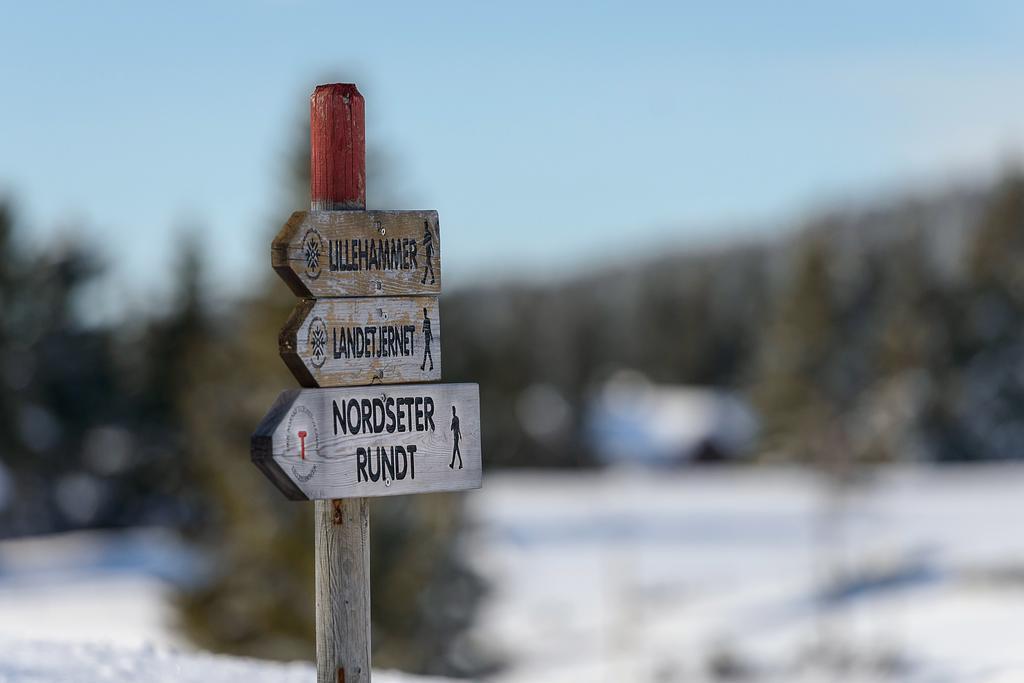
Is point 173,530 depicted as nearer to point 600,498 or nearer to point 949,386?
point 600,498

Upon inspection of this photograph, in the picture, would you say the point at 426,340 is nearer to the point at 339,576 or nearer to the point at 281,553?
the point at 339,576

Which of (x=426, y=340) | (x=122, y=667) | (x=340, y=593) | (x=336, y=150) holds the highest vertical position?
(x=336, y=150)

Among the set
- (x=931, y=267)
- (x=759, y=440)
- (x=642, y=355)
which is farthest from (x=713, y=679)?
(x=642, y=355)

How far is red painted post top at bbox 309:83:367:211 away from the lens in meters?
4.69

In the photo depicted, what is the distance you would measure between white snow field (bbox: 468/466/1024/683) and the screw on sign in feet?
49.5

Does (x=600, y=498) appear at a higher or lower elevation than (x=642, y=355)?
lower

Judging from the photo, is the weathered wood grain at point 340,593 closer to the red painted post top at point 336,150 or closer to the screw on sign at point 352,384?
the screw on sign at point 352,384

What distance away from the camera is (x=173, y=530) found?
3391cm

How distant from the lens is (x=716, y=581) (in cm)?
3178

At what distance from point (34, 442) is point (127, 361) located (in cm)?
339

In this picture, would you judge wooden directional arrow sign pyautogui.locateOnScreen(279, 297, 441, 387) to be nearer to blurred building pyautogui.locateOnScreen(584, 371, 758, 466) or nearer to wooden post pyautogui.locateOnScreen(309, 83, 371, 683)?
wooden post pyautogui.locateOnScreen(309, 83, 371, 683)

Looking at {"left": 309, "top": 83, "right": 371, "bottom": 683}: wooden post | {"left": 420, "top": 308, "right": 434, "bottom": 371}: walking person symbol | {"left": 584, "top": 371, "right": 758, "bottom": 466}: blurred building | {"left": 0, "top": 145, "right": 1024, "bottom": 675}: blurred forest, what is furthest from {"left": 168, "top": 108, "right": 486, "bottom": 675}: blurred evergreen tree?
{"left": 584, "top": 371, "right": 758, "bottom": 466}: blurred building

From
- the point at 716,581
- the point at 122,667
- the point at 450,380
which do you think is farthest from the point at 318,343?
the point at 716,581

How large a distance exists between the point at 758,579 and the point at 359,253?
28.6m
